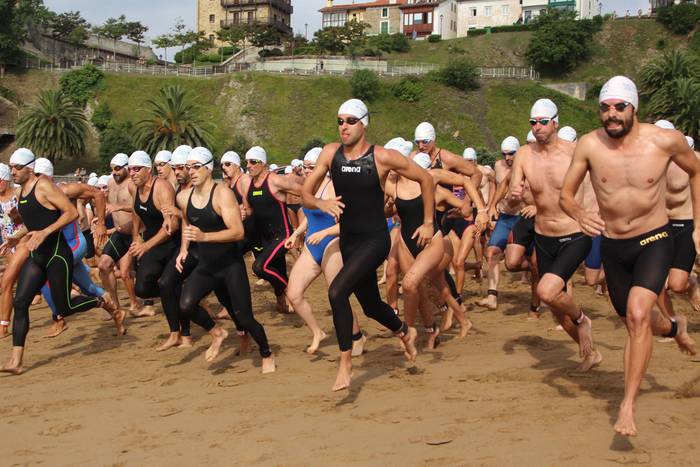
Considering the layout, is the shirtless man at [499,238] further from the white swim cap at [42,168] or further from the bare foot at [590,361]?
the white swim cap at [42,168]

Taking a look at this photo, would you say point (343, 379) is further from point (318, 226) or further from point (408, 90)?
point (408, 90)

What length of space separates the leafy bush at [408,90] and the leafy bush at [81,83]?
27.7m

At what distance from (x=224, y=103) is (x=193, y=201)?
2411 inches

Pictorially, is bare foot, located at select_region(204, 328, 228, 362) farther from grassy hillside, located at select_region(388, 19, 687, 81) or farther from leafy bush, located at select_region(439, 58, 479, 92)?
grassy hillside, located at select_region(388, 19, 687, 81)

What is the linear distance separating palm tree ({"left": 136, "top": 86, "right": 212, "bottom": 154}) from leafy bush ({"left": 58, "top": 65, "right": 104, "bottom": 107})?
52.4ft

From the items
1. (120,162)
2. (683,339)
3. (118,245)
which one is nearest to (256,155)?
(120,162)

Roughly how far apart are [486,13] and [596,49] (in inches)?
921

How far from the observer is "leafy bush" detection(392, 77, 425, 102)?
68125 mm

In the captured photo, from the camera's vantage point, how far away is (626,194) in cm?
545

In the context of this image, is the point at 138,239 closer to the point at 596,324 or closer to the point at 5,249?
the point at 5,249

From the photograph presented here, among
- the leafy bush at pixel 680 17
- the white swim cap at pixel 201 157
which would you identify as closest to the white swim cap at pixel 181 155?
the white swim cap at pixel 201 157

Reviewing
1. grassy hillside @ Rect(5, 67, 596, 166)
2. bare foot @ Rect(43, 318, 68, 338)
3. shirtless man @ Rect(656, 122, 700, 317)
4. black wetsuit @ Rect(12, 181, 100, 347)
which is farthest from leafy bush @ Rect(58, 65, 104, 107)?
shirtless man @ Rect(656, 122, 700, 317)

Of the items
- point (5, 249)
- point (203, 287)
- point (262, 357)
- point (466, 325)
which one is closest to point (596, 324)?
point (466, 325)

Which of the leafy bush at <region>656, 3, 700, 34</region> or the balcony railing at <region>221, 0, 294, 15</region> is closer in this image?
the leafy bush at <region>656, 3, 700, 34</region>
